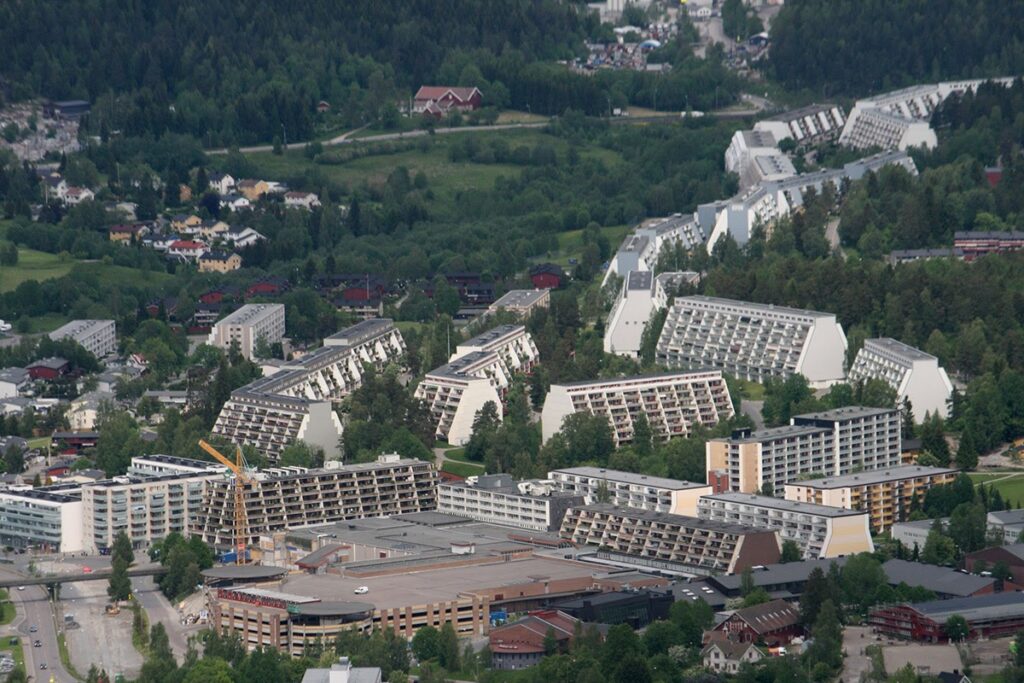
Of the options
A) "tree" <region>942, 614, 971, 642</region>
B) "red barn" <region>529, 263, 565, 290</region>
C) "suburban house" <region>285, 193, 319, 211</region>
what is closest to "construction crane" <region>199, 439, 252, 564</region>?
"tree" <region>942, 614, 971, 642</region>

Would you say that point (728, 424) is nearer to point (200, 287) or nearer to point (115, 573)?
point (115, 573)

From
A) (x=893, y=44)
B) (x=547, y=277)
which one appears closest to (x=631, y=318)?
(x=547, y=277)

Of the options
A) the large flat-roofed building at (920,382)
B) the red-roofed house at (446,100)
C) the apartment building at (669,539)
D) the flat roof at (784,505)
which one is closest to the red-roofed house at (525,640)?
the apartment building at (669,539)

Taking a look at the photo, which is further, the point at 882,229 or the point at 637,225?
the point at 637,225

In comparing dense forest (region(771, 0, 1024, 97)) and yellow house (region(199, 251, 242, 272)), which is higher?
dense forest (region(771, 0, 1024, 97))

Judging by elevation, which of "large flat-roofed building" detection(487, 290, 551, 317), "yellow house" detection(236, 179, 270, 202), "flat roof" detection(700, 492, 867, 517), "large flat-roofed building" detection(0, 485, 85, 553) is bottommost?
"large flat-roofed building" detection(0, 485, 85, 553)

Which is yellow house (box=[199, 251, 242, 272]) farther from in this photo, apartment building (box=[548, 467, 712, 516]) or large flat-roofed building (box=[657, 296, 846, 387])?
apartment building (box=[548, 467, 712, 516])

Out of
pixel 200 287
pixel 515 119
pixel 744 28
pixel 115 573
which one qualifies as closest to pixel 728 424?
pixel 115 573
